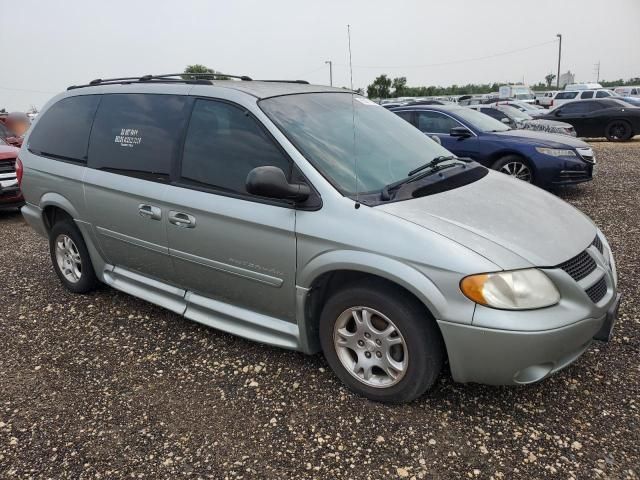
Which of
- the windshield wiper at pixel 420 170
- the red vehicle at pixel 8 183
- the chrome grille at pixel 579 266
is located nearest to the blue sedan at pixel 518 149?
the windshield wiper at pixel 420 170

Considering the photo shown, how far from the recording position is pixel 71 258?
4449 millimetres

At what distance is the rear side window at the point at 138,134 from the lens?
3.45 m

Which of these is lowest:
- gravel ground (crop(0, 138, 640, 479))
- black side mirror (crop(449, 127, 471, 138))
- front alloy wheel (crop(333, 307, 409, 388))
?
gravel ground (crop(0, 138, 640, 479))

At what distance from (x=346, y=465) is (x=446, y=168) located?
6.47 feet

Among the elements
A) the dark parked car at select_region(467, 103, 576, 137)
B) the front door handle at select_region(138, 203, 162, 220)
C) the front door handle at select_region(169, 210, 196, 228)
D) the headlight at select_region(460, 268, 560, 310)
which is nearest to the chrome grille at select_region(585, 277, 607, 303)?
the headlight at select_region(460, 268, 560, 310)

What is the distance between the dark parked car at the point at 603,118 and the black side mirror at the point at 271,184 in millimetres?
16152

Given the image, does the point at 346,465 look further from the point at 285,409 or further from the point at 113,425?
the point at 113,425

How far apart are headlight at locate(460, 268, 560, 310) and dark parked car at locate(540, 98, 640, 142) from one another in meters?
15.9

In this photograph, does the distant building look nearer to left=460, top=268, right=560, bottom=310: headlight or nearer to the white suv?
the white suv

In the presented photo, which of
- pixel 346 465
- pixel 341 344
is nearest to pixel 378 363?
pixel 341 344

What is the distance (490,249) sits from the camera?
243 cm

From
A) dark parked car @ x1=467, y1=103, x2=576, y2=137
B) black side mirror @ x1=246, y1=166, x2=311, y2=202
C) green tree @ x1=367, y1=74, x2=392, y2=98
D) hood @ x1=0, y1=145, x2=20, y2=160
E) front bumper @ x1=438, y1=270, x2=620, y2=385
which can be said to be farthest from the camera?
green tree @ x1=367, y1=74, x2=392, y2=98

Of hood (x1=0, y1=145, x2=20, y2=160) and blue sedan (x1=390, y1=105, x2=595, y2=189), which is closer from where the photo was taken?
blue sedan (x1=390, y1=105, x2=595, y2=189)

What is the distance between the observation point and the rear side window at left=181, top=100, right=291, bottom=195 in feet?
9.95
